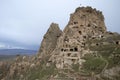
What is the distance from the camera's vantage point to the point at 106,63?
11019 centimetres

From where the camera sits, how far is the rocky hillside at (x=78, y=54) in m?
111

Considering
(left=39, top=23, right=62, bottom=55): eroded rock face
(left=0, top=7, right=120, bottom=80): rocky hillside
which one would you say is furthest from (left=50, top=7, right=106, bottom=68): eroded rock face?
(left=39, top=23, right=62, bottom=55): eroded rock face

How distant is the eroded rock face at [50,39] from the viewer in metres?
156

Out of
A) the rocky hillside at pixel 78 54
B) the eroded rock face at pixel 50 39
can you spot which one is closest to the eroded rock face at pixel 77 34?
the rocky hillside at pixel 78 54

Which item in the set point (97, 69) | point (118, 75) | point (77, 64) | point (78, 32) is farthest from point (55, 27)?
point (118, 75)

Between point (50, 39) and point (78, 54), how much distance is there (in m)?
39.9

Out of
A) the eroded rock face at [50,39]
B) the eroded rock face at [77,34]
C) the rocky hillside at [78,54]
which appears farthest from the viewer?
the eroded rock face at [50,39]

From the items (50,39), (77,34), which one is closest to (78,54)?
(77,34)

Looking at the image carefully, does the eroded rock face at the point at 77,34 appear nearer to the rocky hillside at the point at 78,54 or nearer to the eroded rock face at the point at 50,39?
the rocky hillside at the point at 78,54

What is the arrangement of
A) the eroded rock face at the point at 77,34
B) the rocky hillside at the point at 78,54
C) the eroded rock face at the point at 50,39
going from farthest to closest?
the eroded rock face at the point at 50,39, the eroded rock face at the point at 77,34, the rocky hillside at the point at 78,54

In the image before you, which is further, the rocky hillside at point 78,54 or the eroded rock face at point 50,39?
the eroded rock face at point 50,39

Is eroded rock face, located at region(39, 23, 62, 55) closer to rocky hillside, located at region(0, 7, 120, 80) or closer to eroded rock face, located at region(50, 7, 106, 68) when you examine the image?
rocky hillside, located at region(0, 7, 120, 80)

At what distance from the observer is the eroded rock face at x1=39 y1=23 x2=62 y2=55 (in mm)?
155812

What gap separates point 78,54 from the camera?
124000 millimetres
